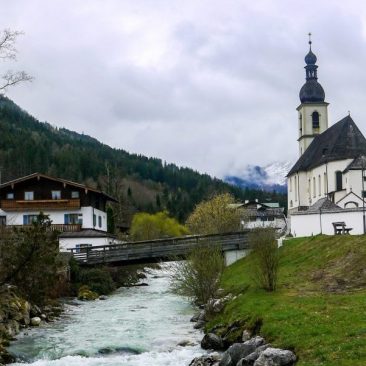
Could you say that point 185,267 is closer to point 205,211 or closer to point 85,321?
point 85,321

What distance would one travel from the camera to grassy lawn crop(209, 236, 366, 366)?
1712cm

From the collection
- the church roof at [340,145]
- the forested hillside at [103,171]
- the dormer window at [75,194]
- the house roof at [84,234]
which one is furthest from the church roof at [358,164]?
the forested hillside at [103,171]

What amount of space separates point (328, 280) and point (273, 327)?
10041 mm

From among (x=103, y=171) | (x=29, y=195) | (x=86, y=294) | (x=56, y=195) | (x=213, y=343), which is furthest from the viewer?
(x=103, y=171)

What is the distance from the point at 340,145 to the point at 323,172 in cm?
345

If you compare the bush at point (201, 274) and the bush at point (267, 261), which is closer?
the bush at point (267, 261)

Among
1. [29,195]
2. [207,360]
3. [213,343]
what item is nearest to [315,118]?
[29,195]

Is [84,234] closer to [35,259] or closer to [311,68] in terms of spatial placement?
[35,259]

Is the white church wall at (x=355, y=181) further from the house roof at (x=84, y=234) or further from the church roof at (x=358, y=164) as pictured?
the house roof at (x=84, y=234)

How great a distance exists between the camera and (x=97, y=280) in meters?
46.1

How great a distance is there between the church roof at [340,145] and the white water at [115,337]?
35.5 meters

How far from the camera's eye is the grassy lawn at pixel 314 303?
17.1 metres

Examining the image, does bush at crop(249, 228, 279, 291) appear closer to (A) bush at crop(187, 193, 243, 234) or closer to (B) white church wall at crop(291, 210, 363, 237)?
(B) white church wall at crop(291, 210, 363, 237)

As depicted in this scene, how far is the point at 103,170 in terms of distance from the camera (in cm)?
15075
